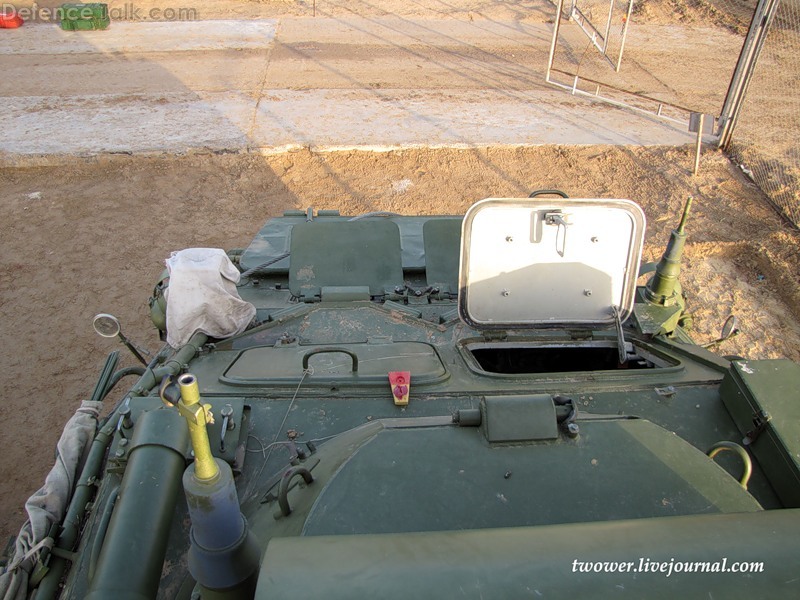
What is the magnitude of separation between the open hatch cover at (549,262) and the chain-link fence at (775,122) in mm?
6323

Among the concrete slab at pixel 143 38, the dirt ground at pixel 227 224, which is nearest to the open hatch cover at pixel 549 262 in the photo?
the dirt ground at pixel 227 224

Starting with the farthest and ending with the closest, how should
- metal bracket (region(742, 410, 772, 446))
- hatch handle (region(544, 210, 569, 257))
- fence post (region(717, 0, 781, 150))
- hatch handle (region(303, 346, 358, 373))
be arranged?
fence post (region(717, 0, 781, 150)) < hatch handle (region(544, 210, 569, 257)) < hatch handle (region(303, 346, 358, 373)) < metal bracket (region(742, 410, 772, 446))

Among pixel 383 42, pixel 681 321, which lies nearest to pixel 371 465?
pixel 681 321

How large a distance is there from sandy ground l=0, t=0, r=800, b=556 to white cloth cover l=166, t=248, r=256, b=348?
2.39 meters

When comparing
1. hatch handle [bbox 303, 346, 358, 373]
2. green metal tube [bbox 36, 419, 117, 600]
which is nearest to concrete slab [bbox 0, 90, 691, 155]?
hatch handle [bbox 303, 346, 358, 373]

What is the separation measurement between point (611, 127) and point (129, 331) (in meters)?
8.64

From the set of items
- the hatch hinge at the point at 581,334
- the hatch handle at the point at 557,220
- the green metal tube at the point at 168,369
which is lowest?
the green metal tube at the point at 168,369

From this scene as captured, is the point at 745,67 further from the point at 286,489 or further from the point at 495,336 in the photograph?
the point at 286,489

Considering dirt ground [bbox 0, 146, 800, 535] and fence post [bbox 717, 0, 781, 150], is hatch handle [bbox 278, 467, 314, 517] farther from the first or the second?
fence post [bbox 717, 0, 781, 150]

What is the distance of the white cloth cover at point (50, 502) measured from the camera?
3016 mm

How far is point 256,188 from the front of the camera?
9.88 meters

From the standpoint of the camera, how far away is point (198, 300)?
4.30m

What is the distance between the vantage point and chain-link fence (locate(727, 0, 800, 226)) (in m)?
9.88

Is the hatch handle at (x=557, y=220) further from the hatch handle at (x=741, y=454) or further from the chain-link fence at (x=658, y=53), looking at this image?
the chain-link fence at (x=658, y=53)
